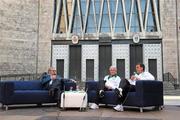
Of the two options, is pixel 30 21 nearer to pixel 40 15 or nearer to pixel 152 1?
pixel 40 15

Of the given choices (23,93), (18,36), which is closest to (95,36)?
(18,36)

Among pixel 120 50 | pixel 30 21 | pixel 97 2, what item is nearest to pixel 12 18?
pixel 30 21

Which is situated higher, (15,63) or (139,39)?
(139,39)

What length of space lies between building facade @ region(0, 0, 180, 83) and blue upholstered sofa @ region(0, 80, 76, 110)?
17.0 meters

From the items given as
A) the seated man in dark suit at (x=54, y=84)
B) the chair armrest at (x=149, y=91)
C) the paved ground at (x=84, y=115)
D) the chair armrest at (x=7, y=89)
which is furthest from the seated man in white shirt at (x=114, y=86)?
the chair armrest at (x=7, y=89)

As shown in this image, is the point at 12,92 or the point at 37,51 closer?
the point at 12,92

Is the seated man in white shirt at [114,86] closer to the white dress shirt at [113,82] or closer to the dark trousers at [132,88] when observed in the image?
the white dress shirt at [113,82]

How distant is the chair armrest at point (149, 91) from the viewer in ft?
27.2

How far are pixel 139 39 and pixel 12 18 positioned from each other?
1132cm

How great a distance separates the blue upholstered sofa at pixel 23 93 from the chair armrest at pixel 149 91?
2.69m

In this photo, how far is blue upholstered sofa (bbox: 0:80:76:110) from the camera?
356 inches

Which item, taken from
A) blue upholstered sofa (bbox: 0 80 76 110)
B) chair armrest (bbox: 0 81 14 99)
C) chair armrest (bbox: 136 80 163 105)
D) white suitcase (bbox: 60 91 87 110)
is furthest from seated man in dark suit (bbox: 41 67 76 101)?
chair armrest (bbox: 136 80 163 105)

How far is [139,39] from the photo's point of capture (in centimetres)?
2781

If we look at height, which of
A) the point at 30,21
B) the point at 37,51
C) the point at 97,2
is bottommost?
the point at 37,51
